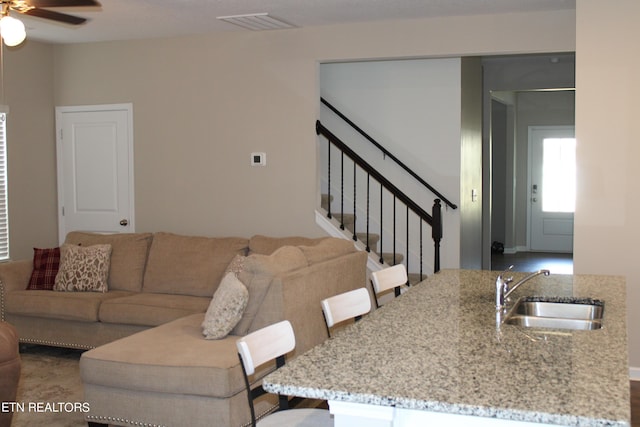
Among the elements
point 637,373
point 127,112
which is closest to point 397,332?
point 637,373

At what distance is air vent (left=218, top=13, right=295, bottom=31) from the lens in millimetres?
5738

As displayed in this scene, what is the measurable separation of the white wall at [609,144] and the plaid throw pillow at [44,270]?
13.9 feet

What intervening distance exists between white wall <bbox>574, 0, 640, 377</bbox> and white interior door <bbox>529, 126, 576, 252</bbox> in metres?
Result: 7.99

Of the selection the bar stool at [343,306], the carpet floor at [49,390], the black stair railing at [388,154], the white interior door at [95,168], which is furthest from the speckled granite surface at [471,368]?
the white interior door at [95,168]

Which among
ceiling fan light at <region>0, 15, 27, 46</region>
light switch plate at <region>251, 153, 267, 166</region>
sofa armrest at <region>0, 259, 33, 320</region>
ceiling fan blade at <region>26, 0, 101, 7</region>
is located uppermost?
ceiling fan blade at <region>26, 0, 101, 7</region>

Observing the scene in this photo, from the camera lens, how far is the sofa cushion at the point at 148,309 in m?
5.21

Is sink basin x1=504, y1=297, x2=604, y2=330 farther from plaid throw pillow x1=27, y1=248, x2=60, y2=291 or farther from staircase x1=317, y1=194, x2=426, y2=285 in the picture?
plaid throw pillow x1=27, y1=248, x2=60, y2=291

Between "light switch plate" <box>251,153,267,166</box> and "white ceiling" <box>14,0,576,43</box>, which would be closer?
"white ceiling" <box>14,0,576,43</box>

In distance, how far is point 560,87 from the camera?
9.16m

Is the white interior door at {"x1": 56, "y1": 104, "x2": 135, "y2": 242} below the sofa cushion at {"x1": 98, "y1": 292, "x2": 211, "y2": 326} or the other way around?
the other way around

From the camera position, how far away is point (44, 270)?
235 inches

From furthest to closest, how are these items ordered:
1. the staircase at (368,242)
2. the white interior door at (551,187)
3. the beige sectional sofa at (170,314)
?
the white interior door at (551,187) → the staircase at (368,242) → the beige sectional sofa at (170,314)

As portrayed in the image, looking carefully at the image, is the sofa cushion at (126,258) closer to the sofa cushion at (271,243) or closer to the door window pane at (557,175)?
the sofa cushion at (271,243)

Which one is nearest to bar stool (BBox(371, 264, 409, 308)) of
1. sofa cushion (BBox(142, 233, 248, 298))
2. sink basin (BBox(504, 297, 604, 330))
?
sink basin (BBox(504, 297, 604, 330))
